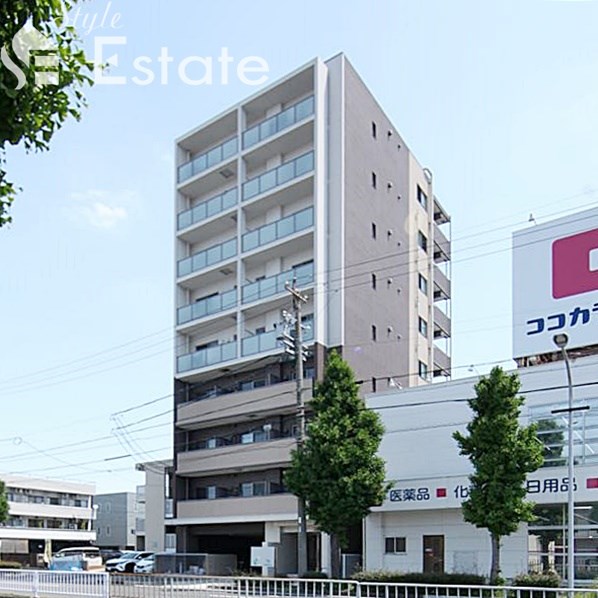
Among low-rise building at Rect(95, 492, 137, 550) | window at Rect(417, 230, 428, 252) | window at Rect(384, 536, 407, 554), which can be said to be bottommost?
low-rise building at Rect(95, 492, 137, 550)

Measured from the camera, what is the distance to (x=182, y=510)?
41.5 m

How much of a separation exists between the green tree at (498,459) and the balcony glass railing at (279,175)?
15928 mm

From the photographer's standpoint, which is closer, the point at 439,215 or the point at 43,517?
the point at 439,215

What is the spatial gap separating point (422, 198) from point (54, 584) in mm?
33270

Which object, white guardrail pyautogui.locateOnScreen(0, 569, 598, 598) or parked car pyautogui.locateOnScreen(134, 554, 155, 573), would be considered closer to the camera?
white guardrail pyautogui.locateOnScreen(0, 569, 598, 598)

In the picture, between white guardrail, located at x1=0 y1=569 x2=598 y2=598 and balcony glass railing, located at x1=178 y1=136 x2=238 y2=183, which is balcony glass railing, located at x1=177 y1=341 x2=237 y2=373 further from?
white guardrail, located at x1=0 y1=569 x2=598 y2=598

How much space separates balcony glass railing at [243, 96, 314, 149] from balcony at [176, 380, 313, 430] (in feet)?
37.9

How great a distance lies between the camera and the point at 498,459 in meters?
25.2

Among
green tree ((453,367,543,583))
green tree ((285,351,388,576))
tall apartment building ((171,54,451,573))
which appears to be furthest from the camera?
tall apartment building ((171,54,451,573))

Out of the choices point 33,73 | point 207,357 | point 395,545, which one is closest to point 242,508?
point 207,357

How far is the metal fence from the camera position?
2025cm

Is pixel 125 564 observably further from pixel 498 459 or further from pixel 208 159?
pixel 498 459

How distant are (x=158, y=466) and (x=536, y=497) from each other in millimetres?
28600

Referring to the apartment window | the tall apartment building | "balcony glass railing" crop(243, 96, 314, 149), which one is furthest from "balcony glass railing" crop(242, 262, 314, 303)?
the apartment window
